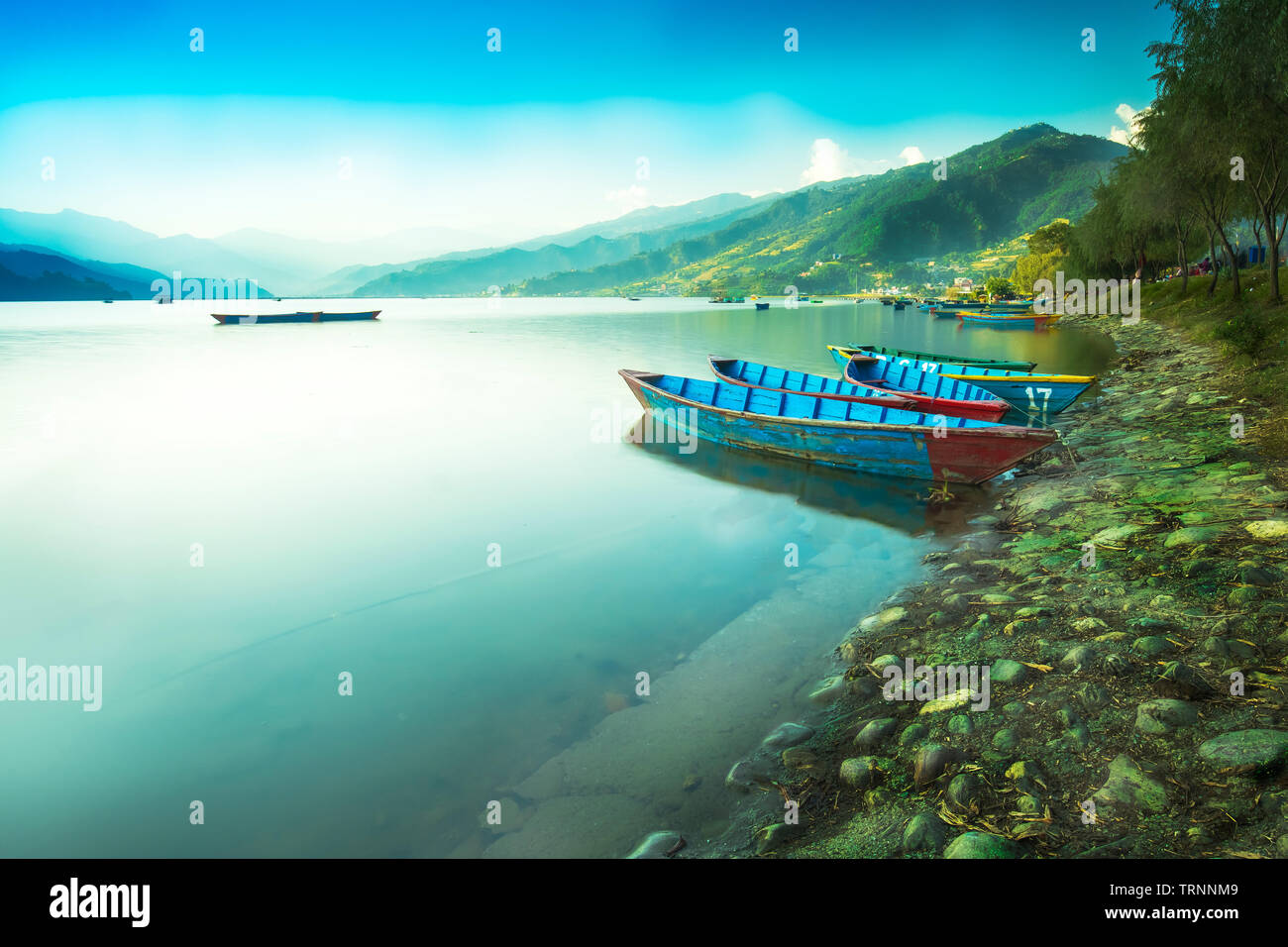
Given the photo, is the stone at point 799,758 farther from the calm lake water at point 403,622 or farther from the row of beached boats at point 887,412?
the row of beached boats at point 887,412

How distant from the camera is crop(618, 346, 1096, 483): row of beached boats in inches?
608

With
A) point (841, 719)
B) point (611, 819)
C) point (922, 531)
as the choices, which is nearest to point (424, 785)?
point (611, 819)

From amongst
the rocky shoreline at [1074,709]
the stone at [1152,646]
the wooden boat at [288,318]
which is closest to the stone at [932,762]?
the rocky shoreline at [1074,709]

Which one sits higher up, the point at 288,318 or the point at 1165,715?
the point at 288,318

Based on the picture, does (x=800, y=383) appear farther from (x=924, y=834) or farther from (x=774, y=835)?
(x=924, y=834)

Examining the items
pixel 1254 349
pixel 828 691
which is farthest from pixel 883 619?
pixel 1254 349

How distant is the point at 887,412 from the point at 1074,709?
13.6 m

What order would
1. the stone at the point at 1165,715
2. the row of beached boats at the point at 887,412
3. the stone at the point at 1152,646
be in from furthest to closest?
the row of beached boats at the point at 887,412
the stone at the point at 1152,646
the stone at the point at 1165,715

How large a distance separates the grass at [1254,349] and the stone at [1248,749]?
8495 mm

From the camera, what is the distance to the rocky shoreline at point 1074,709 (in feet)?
15.5

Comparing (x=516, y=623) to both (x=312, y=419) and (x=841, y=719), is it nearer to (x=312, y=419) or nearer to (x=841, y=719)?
(x=841, y=719)

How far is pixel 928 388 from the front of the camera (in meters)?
23.3
